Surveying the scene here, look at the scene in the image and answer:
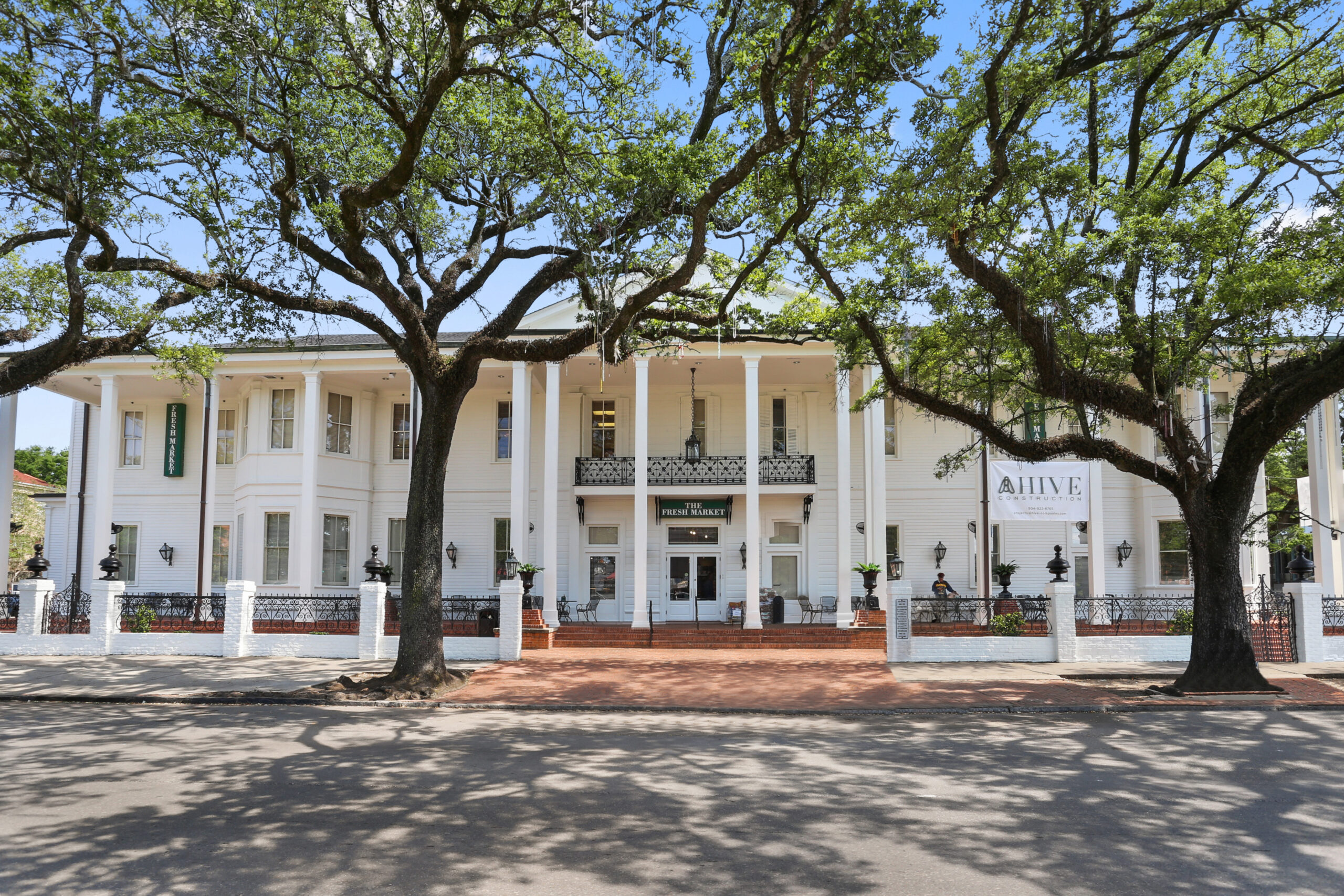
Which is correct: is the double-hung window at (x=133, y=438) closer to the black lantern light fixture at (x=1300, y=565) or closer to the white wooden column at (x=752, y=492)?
the white wooden column at (x=752, y=492)

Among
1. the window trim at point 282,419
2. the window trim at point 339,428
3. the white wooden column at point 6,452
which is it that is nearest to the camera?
the white wooden column at point 6,452

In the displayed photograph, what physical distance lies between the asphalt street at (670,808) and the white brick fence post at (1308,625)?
642 cm

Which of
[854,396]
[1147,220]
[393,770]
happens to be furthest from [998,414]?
[393,770]

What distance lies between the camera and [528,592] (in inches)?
805

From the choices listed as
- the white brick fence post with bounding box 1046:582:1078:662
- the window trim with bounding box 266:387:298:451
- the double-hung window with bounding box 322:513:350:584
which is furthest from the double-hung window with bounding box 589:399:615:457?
the white brick fence post with bounding box 1046:582:1078:662

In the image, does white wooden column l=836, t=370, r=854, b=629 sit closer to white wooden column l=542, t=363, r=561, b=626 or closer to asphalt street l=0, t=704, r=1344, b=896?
white wooden column l=542, t=363, r=561, b=626

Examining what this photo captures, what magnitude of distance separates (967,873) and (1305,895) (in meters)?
1.67

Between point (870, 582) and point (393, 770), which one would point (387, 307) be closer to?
point (393, 770)

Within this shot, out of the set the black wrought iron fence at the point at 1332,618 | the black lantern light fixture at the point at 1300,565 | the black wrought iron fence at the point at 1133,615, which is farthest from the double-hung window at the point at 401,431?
the black wrought iron fence at the point at 1332,618

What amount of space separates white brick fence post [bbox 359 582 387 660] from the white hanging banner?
12.1m

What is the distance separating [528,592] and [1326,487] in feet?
59.4

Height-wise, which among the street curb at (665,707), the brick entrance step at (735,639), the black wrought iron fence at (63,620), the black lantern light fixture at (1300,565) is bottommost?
the street curb at (665,707)

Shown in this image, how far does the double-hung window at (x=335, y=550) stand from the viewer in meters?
23.8

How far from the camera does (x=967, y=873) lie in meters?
5.21
